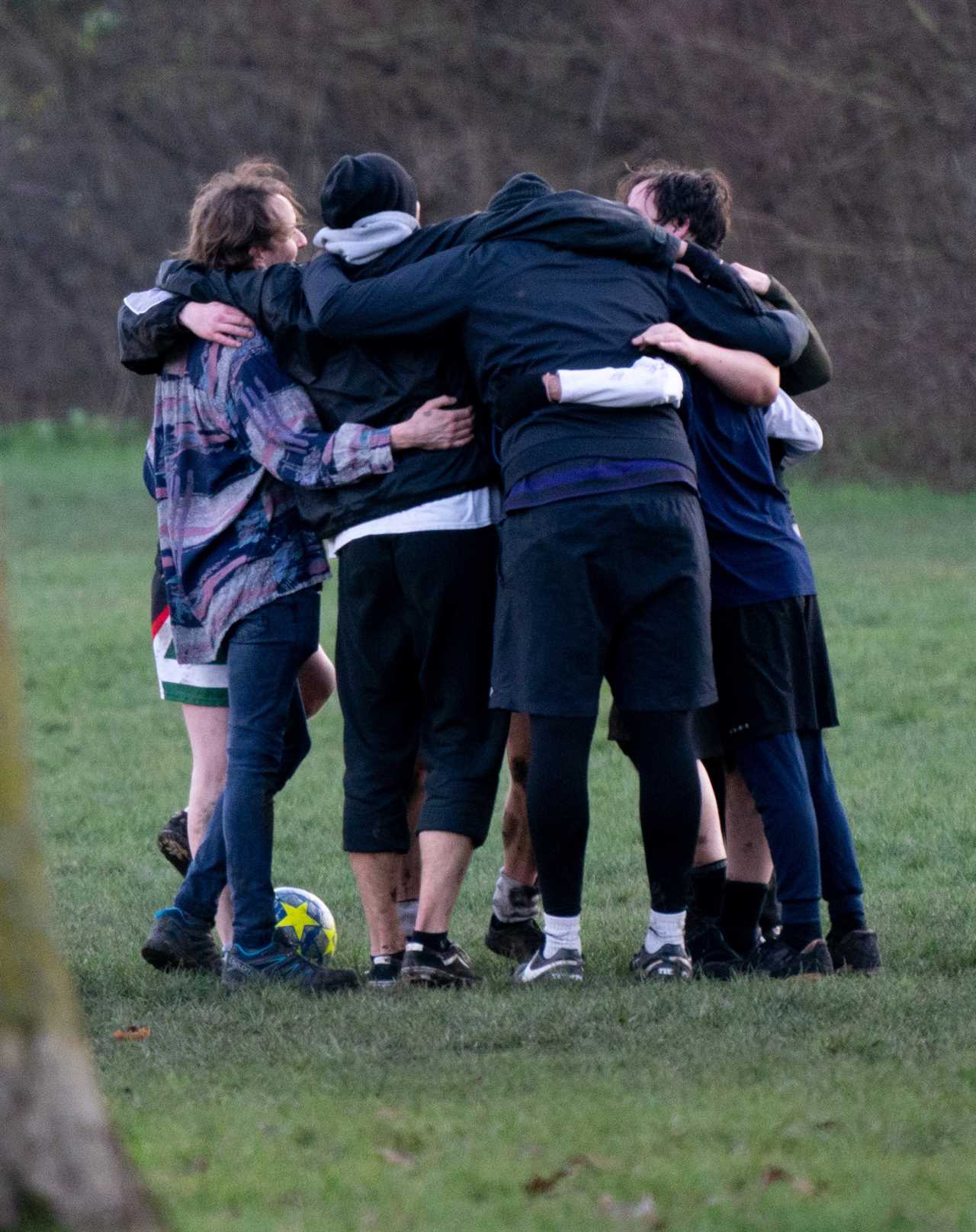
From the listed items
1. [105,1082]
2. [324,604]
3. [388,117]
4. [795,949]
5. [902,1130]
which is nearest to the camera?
[902,1130]

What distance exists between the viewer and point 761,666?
17.2 ft

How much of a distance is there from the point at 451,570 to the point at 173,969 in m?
1.49

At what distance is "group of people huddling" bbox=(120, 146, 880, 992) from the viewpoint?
16.1 feet

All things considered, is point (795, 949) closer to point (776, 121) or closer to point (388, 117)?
point (776, 121)

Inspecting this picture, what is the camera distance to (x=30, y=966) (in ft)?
9.21

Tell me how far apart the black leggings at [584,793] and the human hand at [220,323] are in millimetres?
1290

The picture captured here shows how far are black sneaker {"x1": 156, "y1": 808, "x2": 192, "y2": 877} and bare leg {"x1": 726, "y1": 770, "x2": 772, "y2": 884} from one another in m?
1.61

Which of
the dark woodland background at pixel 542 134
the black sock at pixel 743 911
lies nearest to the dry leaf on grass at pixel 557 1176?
the black sock at pixel 743 911

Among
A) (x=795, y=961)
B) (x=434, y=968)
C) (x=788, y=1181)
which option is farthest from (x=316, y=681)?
(x=788, y=1181)


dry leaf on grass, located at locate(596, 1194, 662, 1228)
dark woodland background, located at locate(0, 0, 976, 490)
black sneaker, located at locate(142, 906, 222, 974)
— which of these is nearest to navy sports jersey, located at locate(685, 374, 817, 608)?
black sneaker, located at locate(142, 906, 222, 974)

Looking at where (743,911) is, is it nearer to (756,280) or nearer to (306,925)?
(306,925)

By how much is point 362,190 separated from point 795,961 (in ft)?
7.56

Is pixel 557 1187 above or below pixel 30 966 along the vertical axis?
below

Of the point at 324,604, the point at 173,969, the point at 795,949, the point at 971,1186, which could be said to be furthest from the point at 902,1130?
the point at 324,604
